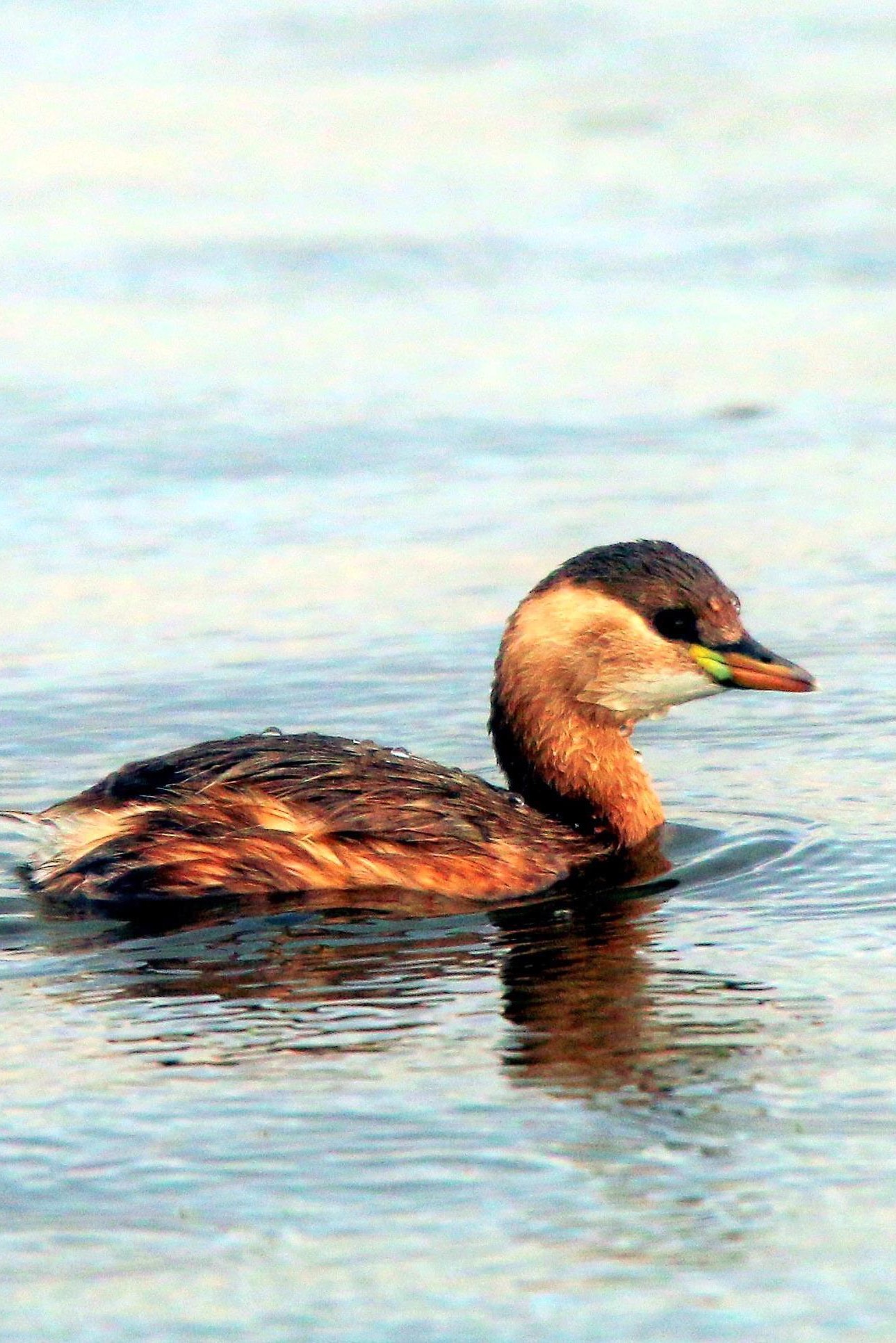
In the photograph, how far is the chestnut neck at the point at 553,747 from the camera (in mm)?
8844

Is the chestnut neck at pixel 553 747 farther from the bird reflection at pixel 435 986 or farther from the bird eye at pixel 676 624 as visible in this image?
the bird reflection at pixel 435 986

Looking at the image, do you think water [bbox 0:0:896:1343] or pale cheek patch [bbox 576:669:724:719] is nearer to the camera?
water [bbox 0:0:896:1343]

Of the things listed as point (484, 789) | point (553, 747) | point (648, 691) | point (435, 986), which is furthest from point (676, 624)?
point (435, 986)

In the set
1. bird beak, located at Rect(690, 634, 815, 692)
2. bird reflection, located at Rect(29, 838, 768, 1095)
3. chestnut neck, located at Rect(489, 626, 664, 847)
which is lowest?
bird reflection, located at Rect(29, 838, 768, 1095)

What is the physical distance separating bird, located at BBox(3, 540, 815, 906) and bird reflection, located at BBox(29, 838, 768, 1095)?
0.18 meters

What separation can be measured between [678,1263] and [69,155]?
13518 mm

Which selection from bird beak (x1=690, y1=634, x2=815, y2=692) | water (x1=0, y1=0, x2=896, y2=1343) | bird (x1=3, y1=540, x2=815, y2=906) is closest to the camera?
water (x1=0, y1=0, x2=896, y2=1343)

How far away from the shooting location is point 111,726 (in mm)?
9523

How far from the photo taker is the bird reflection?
6434 millimetres

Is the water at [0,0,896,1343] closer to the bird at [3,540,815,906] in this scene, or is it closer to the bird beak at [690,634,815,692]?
the bird at [3,540,815,906]

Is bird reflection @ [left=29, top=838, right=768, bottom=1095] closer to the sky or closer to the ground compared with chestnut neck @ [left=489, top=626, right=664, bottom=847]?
closer to the ground

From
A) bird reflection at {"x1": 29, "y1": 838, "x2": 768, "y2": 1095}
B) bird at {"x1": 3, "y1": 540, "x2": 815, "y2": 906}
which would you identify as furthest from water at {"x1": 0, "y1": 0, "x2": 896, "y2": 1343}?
bird at {"x1": 3, "y1": 540, "x2": 815, "y2": 906}

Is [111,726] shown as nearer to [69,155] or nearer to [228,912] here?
[228,912]

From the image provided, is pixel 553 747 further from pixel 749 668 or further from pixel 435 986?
pixel 435 986
